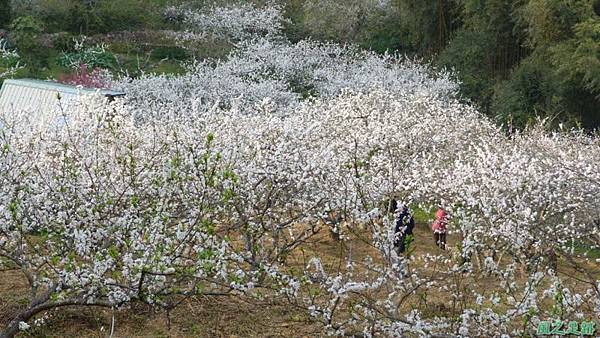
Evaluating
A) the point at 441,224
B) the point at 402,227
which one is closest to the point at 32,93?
the point at 441,224

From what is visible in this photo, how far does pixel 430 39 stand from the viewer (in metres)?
23.8

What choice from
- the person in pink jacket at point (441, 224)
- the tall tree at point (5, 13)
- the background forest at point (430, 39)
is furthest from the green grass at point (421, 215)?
the tall tree at point (5, 13)

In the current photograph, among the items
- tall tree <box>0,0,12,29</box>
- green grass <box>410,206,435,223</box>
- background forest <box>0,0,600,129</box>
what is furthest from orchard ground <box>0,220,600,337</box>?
tall tree <box>0,0,12,29</box>

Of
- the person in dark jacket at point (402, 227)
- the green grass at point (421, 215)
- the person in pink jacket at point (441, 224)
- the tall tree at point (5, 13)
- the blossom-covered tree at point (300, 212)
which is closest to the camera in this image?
the blossom-covered tree at point (300, 212)

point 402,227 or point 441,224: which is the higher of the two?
point 402,227

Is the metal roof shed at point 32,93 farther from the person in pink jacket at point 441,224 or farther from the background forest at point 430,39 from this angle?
the person in pink jacket at point 441,224

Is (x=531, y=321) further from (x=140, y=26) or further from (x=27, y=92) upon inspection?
(x=140, y=26)

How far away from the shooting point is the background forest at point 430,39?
16.6m

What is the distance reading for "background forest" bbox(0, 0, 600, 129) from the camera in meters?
16.6

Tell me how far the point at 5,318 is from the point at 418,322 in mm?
3759

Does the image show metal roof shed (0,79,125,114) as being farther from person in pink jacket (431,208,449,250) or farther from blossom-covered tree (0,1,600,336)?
person in pink jacket (431,208,449,250)

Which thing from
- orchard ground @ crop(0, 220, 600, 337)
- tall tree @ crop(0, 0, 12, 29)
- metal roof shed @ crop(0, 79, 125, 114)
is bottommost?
tall tree @ crop(0, 0, 12, 29)

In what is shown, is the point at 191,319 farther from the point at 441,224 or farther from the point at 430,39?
the point at 430,39

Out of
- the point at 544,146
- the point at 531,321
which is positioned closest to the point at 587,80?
the point at 544,146
